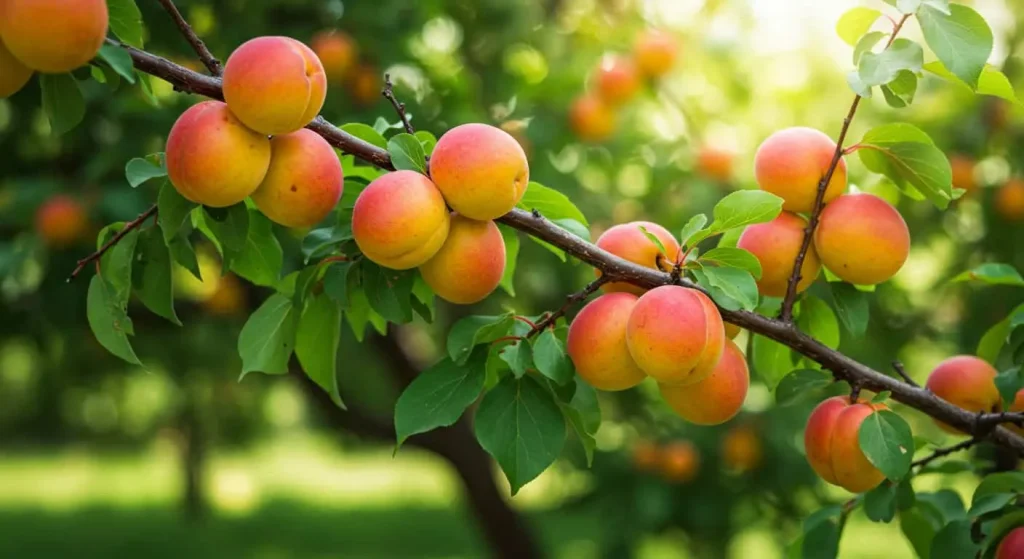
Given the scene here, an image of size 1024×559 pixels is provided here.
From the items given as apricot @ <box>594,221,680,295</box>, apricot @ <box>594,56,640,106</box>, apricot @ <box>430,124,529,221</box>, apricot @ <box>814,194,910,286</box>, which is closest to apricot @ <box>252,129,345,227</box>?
apricot @ <box>430,124,529,221</box>

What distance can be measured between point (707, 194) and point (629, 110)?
0.70 meters

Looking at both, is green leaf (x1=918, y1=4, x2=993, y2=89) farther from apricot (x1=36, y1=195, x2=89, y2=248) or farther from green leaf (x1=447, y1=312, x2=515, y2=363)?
apricot (x1=36, y1=195, x2=89, y2=248)

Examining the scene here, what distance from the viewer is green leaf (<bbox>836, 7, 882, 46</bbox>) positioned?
44.6 inches

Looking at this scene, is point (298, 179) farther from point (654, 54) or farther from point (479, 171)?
point (654, 54)

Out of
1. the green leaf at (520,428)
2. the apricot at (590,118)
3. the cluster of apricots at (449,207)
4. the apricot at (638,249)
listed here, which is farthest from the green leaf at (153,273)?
the apricot at (590,118)

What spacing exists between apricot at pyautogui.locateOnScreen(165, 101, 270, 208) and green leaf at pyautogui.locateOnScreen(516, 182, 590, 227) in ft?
1.16

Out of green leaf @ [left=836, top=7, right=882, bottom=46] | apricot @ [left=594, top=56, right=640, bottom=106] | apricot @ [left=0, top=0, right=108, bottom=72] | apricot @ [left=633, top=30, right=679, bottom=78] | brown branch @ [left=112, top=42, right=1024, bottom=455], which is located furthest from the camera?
apricot @ [left=633, top=30, right=679, bottom=78]

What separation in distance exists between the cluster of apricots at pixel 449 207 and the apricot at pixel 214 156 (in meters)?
0.12

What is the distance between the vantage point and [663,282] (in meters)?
1.06

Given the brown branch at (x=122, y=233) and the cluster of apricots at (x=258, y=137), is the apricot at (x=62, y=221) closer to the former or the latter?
the brown branch at (x=122, y=233)

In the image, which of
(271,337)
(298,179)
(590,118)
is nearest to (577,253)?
(298,179)

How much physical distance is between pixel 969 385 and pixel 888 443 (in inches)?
11.4

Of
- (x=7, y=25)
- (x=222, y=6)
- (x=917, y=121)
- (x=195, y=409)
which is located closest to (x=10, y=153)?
(x=222, y=6)

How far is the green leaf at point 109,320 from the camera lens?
107 cm
